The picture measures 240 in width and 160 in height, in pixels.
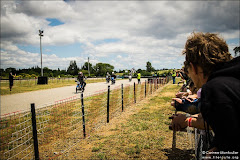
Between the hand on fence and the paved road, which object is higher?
the hand on fence

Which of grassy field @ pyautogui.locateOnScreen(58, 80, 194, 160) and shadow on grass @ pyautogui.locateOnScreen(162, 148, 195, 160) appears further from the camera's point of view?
grassy field @ pyautogui.locateOnScreen(58, 80, 194, 160)

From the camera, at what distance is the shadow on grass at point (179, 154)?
3807 millimetres

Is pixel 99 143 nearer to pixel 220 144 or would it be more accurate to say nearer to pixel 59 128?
pixel 59 128

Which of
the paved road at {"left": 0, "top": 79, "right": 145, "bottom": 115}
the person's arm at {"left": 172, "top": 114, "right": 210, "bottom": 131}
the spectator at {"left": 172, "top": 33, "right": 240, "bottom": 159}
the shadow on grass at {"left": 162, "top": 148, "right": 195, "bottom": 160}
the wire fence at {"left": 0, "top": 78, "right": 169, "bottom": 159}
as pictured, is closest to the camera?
the spectator at {"left": 172, "top": 33, "right": 240, "bottom": 159}

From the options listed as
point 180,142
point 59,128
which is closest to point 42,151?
point 59,128

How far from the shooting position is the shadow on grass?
3.81m

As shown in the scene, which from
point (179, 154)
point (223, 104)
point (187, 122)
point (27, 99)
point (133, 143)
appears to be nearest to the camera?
point (223, 104)

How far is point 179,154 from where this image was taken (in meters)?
3.96

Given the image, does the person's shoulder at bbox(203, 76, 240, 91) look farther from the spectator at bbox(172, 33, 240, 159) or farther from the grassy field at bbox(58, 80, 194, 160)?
the grassy field at bbox(58, 80, 194, 160)

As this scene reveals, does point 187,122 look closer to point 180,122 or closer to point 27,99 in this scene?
point 180,122

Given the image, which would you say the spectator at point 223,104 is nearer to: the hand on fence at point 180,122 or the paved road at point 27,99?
the hand on fence at point 180,122

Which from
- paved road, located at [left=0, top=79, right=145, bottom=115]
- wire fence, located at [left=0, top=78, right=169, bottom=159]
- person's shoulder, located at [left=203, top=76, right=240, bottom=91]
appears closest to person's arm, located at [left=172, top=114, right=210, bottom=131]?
person's shoulder, located at [left=203, top=76, right=240, bottom=91]

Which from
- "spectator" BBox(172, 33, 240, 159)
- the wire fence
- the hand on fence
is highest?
"spectator" BBox(172, 33, 240, 159)

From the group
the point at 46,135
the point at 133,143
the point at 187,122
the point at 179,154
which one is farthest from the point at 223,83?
the point at 46,135
